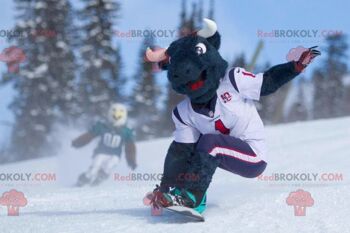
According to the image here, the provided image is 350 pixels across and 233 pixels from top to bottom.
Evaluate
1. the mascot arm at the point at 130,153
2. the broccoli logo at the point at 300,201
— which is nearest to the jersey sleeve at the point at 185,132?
the broccoli logo at the point at 300,201

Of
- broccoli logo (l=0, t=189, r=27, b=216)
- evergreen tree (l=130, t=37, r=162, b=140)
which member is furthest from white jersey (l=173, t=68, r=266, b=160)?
evergreen tree (l=130, t=37, r=162, b=140)

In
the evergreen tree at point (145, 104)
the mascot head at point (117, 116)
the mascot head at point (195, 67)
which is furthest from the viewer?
the evergreen tree at point (145, 104)

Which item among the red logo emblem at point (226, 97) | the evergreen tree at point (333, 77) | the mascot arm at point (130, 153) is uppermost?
the red logo emblem at point (226, 97)

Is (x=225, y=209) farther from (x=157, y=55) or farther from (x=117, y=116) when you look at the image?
(x=117, y=116)

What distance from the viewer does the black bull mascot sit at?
370cm

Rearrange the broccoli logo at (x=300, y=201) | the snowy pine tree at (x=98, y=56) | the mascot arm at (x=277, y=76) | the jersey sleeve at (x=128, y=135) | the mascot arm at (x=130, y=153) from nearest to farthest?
the broccoli logo at (x=300, y=201)
the mascot arm at (x=277, y=76)
the mascot arm at (x=130, y=153)
the jersey sleeve at (x=128, y=135)
the snowy pine tree at (x=98, y=56)

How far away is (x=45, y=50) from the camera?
26.8 meters

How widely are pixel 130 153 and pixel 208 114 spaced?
15.4 feet

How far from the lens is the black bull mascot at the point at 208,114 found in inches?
146

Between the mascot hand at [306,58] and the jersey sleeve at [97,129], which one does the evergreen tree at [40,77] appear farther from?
the mascot hand at [306,58]

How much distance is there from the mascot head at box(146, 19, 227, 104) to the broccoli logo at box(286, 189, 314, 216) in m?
0.85

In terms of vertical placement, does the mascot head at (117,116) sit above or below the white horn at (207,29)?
below

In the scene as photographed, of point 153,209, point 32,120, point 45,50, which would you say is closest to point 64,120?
point 32,120

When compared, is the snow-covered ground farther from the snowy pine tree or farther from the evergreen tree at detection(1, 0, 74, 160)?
the snowy pine tree
